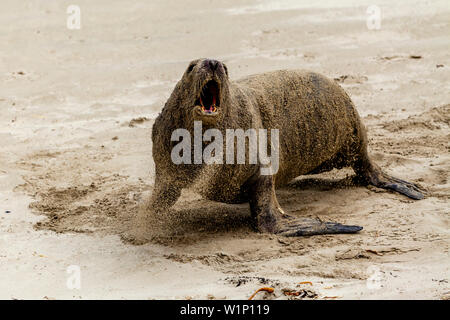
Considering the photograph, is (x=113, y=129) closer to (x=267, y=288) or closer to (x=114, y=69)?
(x=114, y=69)

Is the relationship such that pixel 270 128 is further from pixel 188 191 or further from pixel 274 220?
pixel 188 191

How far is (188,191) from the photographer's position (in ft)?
17.7

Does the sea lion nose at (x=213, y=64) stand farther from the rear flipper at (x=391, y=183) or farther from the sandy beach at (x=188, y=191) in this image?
the rear flipper at (x=391, y=183)

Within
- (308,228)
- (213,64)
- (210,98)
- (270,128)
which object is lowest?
(308,228)

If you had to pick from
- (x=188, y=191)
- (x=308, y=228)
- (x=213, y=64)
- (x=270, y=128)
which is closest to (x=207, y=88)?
(x=213, y=64)

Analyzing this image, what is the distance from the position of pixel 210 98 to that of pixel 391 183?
6.77 feet

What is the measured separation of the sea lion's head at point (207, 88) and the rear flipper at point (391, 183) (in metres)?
1.92

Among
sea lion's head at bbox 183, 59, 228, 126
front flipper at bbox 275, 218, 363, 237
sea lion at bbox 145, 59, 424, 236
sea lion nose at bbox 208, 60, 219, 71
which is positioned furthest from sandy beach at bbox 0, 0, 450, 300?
sea lion nose at bbox 208, 60, 219, 71

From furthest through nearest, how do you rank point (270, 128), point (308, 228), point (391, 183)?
point (391, 183) < point (270, 128) < point (308, 228)

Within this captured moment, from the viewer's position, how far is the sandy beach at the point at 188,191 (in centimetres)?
405

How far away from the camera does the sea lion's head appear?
4113mm

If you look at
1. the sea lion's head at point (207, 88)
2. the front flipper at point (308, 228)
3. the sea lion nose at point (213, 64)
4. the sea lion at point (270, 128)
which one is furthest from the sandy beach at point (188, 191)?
the sea lion nose at point (213, 64)

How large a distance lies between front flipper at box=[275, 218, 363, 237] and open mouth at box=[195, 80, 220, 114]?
982 mm

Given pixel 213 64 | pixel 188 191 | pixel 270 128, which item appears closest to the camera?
pixel 213 64
